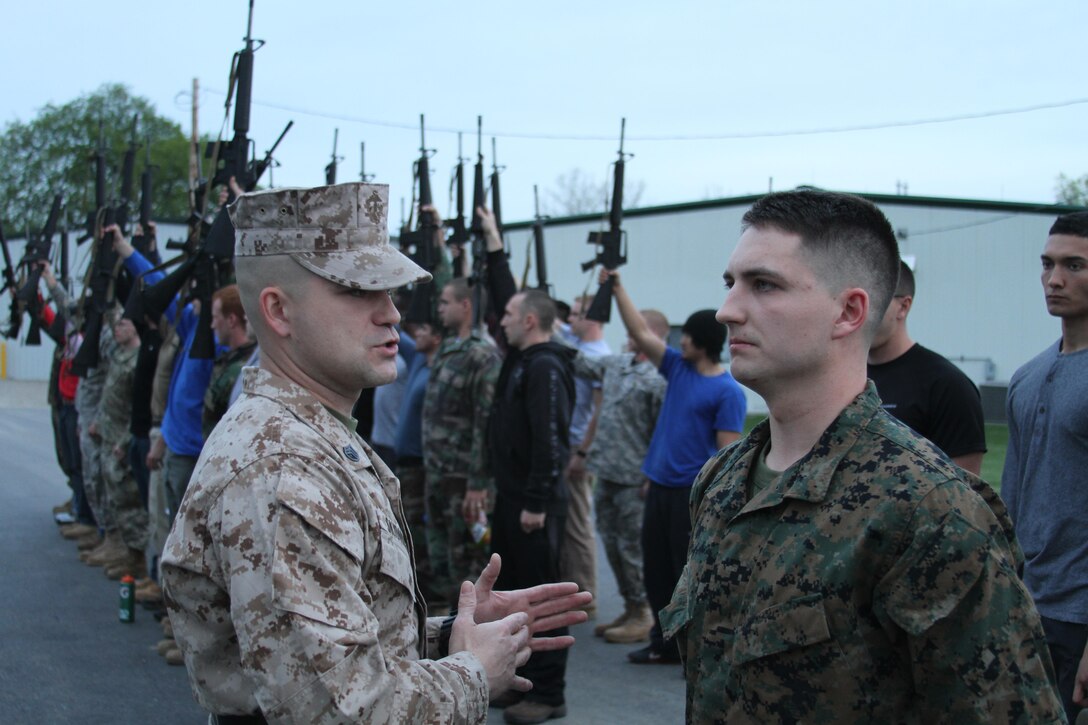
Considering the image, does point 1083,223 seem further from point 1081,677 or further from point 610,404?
point 610,404

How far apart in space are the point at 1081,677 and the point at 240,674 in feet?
8.28

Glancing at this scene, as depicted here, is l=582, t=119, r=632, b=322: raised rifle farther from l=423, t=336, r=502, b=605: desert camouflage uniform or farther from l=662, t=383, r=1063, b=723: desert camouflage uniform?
l=662, t=383, r=1063, b=723: desert camouflage uniform

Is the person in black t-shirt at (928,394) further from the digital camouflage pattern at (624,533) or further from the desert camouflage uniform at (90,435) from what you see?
the desert camouflage uniform at (90,435)

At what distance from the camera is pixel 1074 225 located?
359 centimetres

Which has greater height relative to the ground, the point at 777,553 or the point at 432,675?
the point at 777,553

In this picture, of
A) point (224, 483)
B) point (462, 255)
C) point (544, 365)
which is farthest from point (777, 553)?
point (462, 255)

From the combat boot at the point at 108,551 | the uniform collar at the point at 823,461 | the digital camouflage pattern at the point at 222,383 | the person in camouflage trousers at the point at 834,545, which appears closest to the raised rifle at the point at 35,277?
the combat boot at the point at 108,551

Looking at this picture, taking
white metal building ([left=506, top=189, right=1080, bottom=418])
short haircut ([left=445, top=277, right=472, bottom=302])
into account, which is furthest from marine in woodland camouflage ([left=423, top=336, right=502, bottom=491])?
white metal building ([left=506, top=189, right=1080, bottom=418])

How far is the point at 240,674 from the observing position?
2.06 meters

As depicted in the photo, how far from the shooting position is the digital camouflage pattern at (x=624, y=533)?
7141 mm

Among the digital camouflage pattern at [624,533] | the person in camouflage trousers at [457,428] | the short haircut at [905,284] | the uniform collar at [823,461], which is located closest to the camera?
the uniform collar at [823,461]

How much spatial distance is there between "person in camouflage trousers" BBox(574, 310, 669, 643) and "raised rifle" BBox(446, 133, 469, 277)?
110 inches

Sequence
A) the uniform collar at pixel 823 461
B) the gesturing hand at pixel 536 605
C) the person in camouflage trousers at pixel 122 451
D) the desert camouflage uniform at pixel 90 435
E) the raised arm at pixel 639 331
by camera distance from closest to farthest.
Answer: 1. the uniform collar at pixel 823 461
2. the gesturing hand at pixel 536 605
3. the raised arm at pixel 639 331
4. the person in camouflage trousers at pixel 122 451
5. the desert camouflage uniform at pixel 90 435

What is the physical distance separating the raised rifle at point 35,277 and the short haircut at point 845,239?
10781mm
